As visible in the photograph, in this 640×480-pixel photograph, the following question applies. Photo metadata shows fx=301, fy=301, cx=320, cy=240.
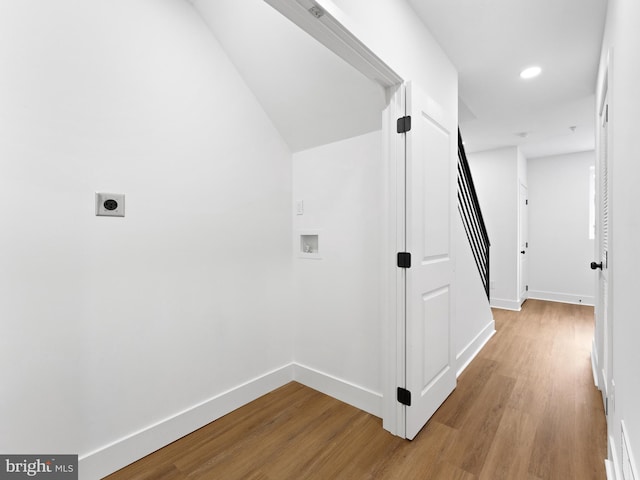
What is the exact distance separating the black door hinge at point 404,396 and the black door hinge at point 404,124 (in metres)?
1.54

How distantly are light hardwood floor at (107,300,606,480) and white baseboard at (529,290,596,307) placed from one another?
128 inches

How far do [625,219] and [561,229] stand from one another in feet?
16.9

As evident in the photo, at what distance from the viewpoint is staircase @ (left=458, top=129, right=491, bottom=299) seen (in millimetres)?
2980

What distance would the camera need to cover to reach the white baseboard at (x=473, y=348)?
8.96ft

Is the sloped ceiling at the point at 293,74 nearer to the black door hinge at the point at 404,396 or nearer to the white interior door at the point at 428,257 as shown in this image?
the white interior door at the point at 428,257

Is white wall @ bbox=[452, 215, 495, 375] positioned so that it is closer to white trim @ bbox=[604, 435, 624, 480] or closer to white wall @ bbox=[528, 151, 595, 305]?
white trim @ bbox=[604, 435, 624, 480]

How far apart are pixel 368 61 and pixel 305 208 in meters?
1.21

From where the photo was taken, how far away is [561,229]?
5.29m

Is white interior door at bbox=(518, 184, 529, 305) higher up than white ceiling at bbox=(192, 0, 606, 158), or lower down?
lower down

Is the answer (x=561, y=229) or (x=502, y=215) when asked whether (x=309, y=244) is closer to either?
(x=502, y=215)

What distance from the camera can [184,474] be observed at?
1.54 metres

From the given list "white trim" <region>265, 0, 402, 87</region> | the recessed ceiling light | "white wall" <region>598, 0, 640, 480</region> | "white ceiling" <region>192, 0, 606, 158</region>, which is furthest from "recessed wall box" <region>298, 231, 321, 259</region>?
the recessed ceiling light

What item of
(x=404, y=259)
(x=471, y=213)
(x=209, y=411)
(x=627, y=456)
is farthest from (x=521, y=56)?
(x=209, y=411)

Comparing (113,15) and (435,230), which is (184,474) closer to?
(435,230)
